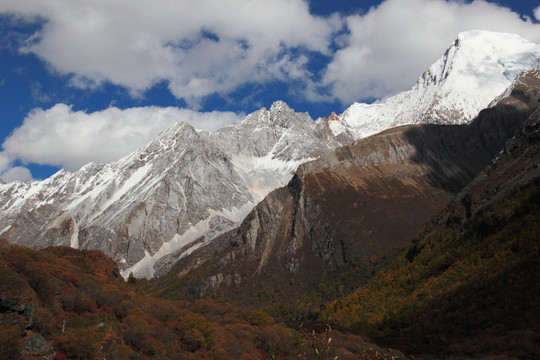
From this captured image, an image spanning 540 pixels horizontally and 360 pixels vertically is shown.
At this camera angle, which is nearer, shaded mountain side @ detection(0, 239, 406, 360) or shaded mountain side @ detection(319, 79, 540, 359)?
shaded mountain side @ detection(0, 239, 406, 360)

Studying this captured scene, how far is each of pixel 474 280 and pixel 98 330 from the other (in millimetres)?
73202

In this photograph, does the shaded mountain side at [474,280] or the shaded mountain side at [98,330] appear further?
the shaded mountain side at [474,280]

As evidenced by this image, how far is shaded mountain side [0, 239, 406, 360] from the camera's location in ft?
128

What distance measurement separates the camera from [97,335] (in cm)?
4553

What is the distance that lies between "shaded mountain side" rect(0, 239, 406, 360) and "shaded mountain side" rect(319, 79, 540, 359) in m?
20.5

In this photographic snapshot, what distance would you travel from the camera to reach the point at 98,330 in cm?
4753

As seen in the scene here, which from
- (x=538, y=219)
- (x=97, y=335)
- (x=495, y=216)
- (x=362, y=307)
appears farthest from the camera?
(x=362, y=307)

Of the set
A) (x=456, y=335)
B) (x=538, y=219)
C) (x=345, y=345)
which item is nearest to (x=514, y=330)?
(x=456, y=335)

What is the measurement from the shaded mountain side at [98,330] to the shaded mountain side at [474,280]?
20505 mm

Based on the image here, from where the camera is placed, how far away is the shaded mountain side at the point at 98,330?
39062mm

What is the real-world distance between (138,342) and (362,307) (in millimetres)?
101650

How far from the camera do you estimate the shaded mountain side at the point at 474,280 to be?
71500 mm

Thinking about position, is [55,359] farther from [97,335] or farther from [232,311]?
[232,311]

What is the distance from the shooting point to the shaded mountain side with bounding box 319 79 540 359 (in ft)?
235
